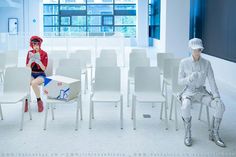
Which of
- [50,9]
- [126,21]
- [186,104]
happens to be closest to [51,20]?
[50,9]

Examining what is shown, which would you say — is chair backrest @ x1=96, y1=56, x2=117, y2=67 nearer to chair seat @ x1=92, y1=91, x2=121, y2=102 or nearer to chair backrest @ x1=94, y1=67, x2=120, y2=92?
chair backrest @ x1=94, y1=67, x2=120, y2=92

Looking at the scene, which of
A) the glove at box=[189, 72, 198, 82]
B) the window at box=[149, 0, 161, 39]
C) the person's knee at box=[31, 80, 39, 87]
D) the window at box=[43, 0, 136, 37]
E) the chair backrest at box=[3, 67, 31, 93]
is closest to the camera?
the glove at box=[189, 72, 198, 82]

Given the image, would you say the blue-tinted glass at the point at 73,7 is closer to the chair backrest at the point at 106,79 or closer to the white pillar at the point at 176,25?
the white pillar at the point at 176,25

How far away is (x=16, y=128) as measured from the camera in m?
4.87

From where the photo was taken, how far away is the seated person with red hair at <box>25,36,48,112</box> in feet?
19.0

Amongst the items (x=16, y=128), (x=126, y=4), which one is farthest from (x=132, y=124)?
(x=126, y=4)

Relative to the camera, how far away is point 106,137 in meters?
4.48

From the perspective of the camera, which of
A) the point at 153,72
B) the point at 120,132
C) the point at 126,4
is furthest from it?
the point at 126,4

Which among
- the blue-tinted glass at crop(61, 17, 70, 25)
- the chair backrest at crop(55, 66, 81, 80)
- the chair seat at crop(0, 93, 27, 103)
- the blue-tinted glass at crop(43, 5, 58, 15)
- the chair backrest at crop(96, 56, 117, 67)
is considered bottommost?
the chair seat at crop(0, 93, 27, 103)

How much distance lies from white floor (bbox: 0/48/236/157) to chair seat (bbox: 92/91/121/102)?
0.43 meters

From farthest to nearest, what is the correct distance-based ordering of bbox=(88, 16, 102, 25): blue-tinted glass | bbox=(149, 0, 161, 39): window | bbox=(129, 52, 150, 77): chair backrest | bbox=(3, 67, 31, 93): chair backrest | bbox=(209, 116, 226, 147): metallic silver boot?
bbox=(88, 16, 102, 25): blue-tinted glass → bbox=(149, 0, 161, 39): window → bbox=(129, 52, 150, 77): chair backrest → bbox=(3, 67, 31, 93): chair backrest → bbox=(209, 116, 226, 147): metallic silver boot

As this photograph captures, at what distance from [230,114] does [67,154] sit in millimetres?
3152

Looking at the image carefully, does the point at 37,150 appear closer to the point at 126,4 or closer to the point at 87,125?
Result: the point at 87,125

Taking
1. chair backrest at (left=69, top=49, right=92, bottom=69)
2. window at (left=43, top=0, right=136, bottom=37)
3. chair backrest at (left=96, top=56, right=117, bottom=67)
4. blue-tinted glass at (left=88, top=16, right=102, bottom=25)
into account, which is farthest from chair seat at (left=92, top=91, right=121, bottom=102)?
blue-tinted glass at (left=88, top=16, right=102, bottom=25)
